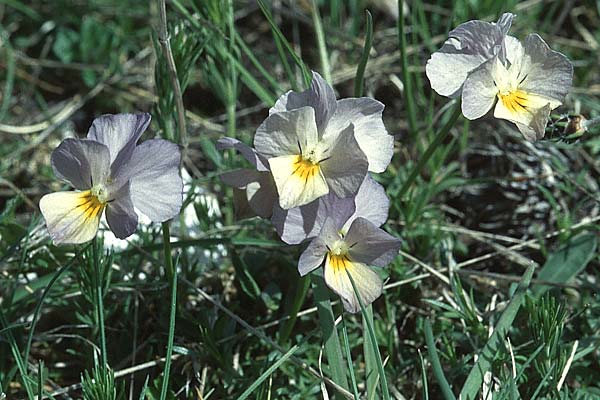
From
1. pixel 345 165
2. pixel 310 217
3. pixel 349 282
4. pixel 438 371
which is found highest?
pixel 345 165

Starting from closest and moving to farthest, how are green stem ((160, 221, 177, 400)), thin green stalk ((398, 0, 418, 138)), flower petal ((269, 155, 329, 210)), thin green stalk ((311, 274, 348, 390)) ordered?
flower petal ((269, 155, 329, 210)), green stem ((160, 221, 177, 400)), thin green stalk ((311, 274, 348, 390)), thin green stalk ((398, 0, 418, 138))

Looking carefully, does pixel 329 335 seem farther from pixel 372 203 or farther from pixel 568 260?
pixel 568 260

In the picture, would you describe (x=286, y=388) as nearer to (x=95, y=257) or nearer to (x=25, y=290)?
(x=95, y=257)

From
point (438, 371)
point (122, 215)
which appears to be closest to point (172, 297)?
point (122, 215)

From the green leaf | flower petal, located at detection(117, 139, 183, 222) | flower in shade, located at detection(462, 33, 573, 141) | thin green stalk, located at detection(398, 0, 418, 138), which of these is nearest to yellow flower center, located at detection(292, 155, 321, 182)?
flower petal, located at detection(117, 139, 183, 222)

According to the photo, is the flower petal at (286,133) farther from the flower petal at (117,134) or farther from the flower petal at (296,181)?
the flower petal at (117,134)

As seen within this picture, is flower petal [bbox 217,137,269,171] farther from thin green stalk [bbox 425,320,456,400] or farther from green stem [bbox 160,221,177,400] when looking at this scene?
thin green stalk [bbox 425,320,456,400]

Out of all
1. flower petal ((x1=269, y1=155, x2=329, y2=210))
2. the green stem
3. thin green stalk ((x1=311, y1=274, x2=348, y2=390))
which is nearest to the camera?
flower petal ((x1=269, y1=155, x2=329, y2=210))
